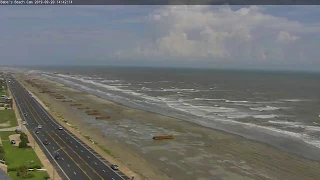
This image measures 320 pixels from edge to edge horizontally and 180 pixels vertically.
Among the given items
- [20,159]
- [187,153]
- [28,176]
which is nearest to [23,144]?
[20,159]

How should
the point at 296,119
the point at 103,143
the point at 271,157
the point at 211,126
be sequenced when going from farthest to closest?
the point at 296,119 → the point at 211,126 → the point at 103,143 → the point at 271,157

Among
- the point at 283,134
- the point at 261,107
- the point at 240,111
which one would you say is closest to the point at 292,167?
the point at 283,134

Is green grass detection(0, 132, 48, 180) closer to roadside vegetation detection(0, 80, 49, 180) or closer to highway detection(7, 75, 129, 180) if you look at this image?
roadside vegetation detection(0, 80, 49, 180)

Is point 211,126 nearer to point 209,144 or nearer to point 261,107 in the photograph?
point 209,144

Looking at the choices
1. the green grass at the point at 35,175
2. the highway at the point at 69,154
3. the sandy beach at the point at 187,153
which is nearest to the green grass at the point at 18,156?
the highway at the point at 69,154

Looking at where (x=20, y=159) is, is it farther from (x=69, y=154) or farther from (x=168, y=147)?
(x=168, y=147)

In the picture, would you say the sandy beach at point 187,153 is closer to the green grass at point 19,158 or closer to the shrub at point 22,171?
the green grass at point 19,158
